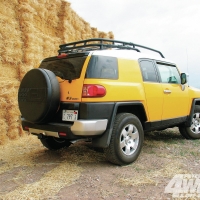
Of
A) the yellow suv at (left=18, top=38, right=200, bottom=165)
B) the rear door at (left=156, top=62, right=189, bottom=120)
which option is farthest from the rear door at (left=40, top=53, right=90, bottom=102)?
the rear door at (left=156, top=62, right=189, bottom=120)

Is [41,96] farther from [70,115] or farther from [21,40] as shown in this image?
[21,40]

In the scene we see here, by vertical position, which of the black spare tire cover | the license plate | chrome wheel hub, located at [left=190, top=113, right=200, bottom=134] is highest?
the black spare tire cover

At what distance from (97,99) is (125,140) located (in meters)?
0.94

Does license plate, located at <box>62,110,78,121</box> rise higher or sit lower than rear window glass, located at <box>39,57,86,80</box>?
lower

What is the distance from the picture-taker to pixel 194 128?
19.3 ft

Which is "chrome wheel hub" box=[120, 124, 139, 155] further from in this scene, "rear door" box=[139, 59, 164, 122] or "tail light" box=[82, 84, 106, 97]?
"tail light" box=[82, 84, 106, 97]

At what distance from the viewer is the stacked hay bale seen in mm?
5855

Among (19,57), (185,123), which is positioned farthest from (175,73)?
(19,57)

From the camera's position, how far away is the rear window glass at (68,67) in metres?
3.71

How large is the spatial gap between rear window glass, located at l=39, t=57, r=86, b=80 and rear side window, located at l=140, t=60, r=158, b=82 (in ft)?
4.22

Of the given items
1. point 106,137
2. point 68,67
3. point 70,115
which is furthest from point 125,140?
point 68,67

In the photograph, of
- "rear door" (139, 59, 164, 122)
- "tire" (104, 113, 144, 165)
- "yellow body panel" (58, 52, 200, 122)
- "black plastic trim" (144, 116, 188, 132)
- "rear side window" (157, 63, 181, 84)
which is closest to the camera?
"yellow body panel" (58, 52, 200, 122)

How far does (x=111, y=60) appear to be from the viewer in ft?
12.7

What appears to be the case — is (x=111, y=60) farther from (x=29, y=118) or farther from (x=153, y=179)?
(x=153, y=179)
